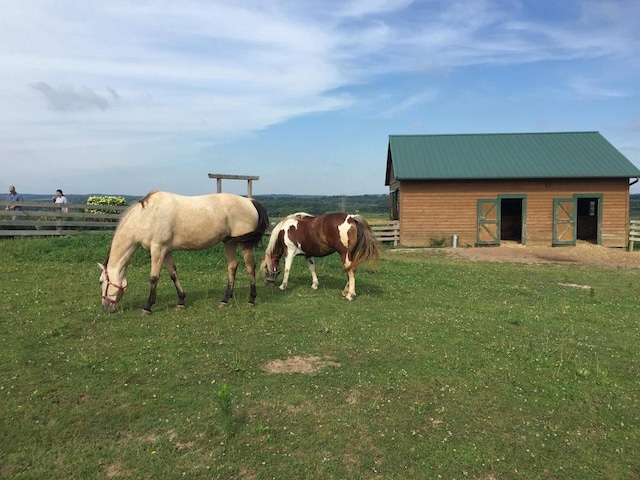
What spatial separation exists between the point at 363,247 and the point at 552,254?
524 inches

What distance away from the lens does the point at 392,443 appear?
3.77 m

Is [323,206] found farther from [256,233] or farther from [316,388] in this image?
[316,388]

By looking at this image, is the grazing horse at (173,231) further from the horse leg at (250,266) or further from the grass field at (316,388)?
the grass field at (316,388)

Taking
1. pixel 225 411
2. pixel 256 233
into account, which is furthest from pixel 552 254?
pixel 225 411

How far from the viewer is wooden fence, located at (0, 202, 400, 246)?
15.3 m

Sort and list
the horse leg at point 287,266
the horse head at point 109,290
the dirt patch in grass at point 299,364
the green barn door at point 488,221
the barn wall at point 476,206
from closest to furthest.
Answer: the dirt patch in grass at point 299,364 < the horse head at point 109,290 < the horse leg at point 287,266 < the barn wall at point 476,206 < the green barn door at point 488,221

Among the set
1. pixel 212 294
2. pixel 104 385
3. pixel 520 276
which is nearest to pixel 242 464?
pixel 104 385

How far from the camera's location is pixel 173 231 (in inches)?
292

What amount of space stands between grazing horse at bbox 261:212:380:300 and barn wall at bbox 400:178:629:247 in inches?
494

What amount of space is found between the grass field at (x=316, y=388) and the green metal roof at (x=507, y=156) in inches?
522

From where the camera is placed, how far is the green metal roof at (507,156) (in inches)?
829

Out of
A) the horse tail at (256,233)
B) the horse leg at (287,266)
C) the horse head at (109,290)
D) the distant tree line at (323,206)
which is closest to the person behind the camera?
the horse head at (109,290)

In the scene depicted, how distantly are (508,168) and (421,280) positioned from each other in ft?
42.4

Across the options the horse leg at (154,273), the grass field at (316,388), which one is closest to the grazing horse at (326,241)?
the grass field at (316,388)
